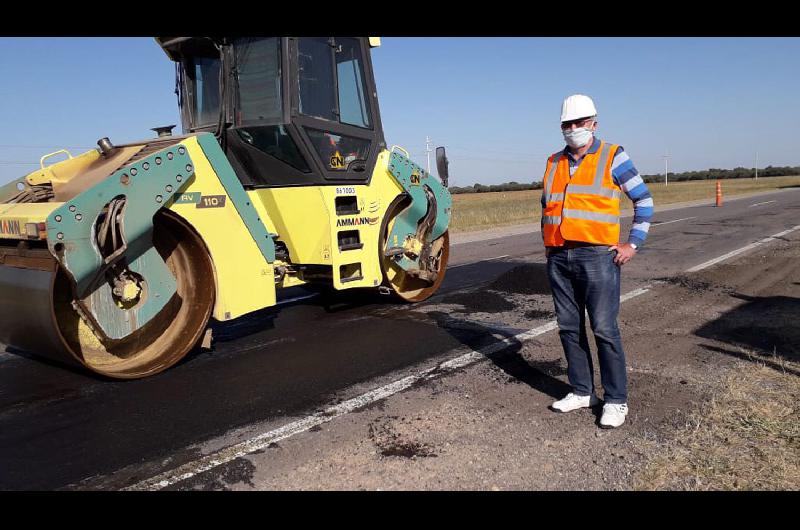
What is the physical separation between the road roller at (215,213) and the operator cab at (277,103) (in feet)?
0.05

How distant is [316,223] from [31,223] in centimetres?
257

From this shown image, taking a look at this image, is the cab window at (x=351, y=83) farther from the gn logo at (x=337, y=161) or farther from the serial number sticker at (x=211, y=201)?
the serial number sticker at (x=211, y=201)

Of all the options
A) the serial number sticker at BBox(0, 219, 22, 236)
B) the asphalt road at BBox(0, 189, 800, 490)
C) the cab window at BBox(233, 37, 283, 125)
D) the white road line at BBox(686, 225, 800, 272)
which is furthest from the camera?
the white road line at BBox(686, 225, 800, 272)

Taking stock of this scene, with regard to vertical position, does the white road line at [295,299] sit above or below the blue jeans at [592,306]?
below

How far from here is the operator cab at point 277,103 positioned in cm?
568

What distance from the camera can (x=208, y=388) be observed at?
4.44m

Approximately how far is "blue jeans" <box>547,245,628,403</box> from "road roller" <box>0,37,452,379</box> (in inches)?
106

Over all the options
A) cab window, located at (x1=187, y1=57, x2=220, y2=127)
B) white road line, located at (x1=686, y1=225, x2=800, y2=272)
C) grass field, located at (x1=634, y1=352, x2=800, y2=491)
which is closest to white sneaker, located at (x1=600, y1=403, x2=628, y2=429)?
grass field, located at (x1=634, y1=352, x2=800, y2=491)

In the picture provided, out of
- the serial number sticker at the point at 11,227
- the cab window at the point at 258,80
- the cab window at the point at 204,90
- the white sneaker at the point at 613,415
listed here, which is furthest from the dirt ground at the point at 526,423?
the cab window at the point at 204,90

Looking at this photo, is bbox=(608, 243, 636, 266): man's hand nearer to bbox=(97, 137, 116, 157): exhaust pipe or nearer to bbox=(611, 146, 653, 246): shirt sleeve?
bbox=(611, 146, 653, 246): shirt sleeve

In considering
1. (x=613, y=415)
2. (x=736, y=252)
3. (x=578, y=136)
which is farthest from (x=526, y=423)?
Result: (x=736, y=252)

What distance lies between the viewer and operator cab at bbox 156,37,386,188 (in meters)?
5.68

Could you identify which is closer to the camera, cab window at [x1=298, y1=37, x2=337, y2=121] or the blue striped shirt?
the blue striped shirt
